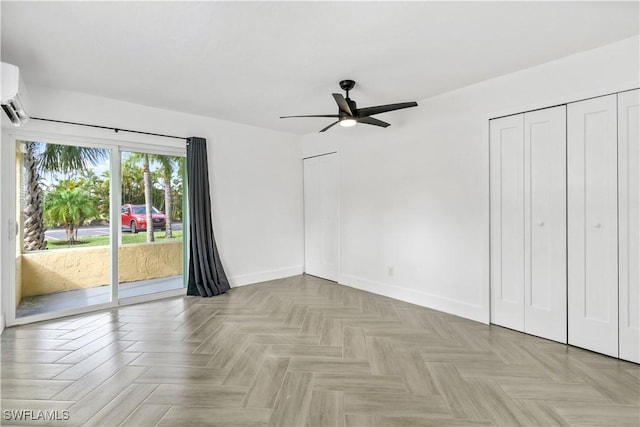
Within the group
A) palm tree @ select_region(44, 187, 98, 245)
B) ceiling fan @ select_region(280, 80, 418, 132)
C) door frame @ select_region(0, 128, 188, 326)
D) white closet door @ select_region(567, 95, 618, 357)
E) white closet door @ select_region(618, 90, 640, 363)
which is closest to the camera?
white closet door @ select_region(618, 90, 640, 363)

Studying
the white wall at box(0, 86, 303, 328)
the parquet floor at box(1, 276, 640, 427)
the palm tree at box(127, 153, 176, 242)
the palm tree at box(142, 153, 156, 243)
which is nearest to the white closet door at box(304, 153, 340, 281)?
the white wall at box(0, 86, 303, 328)

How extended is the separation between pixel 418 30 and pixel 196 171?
337cm

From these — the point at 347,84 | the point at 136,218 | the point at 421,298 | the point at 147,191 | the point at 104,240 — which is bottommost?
the point at 421,298

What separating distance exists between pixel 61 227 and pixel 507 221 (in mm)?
4998

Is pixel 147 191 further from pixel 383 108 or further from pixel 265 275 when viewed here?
Result: pixel 383 108

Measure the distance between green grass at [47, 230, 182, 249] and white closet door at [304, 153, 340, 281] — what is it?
2.22 m

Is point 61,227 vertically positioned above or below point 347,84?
below

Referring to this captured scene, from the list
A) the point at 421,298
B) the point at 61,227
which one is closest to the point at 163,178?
the point at 61,227

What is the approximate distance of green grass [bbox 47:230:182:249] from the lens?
12.0 feet

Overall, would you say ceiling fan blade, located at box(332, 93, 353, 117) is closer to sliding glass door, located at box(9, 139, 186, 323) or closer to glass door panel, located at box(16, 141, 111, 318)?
sliding glass door, located at box(9, 139, 186, 323)

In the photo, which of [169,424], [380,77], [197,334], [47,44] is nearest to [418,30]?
[380,77]

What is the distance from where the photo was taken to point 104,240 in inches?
155

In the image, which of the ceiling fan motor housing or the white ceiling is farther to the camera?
the ceiling fan motor housing

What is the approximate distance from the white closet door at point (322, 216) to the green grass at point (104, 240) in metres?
2.22
